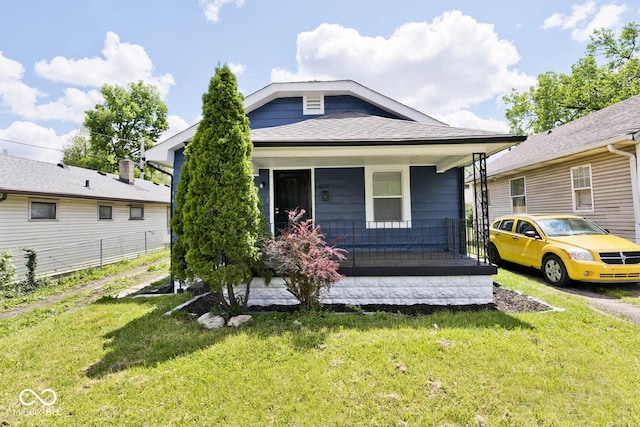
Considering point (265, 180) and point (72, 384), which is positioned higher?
point (265, 180)

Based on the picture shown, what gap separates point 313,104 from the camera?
791 cm

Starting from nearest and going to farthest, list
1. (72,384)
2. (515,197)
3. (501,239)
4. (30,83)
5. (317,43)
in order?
(72,384) → (501,239) → (317,43) → (515,197) → (30,83)

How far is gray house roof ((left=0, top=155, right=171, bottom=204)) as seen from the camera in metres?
8.65

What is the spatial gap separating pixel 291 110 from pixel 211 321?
5.81 m

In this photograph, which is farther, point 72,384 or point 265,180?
point 265,180

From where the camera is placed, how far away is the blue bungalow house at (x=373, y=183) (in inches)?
195

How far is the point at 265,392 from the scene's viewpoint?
2594 mm

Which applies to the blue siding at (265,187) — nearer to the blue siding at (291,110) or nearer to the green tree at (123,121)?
the blue siding at (291,110)


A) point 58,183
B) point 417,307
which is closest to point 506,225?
point 417,307

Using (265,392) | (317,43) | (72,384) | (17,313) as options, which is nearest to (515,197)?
(317,43)

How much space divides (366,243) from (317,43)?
778 cm

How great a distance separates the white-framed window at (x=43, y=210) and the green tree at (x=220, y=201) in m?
8.25

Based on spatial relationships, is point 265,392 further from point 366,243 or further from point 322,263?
point 366,243

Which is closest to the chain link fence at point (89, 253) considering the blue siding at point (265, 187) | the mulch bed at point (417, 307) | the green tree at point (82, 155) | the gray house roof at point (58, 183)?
the gray house roof at point (58, 183)
